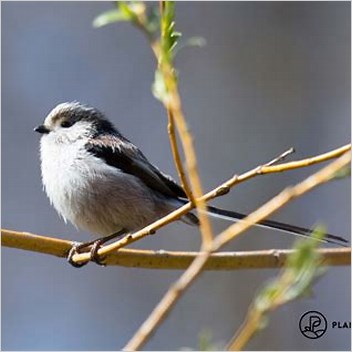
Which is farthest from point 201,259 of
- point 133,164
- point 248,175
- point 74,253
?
point 133,164

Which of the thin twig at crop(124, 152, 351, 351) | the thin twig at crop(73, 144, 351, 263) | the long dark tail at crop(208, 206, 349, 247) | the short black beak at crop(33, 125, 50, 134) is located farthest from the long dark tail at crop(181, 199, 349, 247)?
the thin twig at crop(124, 152, 351, 351)

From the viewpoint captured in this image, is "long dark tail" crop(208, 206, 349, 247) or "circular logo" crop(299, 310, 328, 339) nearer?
"long dark tail" crop(208, 206, 349, 247)

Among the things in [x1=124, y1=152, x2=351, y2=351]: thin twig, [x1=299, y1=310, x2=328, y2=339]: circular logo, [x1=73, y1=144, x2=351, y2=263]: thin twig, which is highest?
[x1=299, y1=310, x2=328, y2=339]: circular logo

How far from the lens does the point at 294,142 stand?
172 inches

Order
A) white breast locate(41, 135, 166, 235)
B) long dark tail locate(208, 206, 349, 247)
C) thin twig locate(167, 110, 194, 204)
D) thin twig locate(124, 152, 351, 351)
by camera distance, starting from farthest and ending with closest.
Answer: white breast locate(41, 135, 166, 235) < long dark tail locate(208, 206, 349, 247) < thin twig locate(167, 110, 194, 204) < thin twig locate(124, 152, 351, 351)

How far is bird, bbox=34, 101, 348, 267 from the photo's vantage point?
2369mm

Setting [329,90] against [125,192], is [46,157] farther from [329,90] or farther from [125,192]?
[329,90]

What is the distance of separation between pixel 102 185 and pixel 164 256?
67 centimetres

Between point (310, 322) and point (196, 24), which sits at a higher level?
point (196, 24)

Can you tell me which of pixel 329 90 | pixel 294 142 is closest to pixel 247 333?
pixel 294 142

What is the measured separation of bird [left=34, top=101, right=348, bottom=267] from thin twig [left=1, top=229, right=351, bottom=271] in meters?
0.42

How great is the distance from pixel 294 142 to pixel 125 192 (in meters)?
2.12

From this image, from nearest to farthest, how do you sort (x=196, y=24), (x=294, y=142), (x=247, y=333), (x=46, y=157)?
(x=247, y=333)
(x=46, y=157)
(x=294, y=142)
(x=196, y=24)

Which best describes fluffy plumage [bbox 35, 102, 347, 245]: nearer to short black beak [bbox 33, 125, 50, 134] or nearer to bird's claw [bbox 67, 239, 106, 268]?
short black beak [bbox 33, 125, 50, 134]
